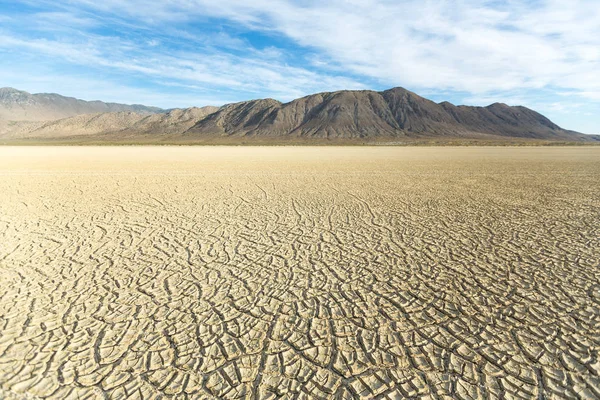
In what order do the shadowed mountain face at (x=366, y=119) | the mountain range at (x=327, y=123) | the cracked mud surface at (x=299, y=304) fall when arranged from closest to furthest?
the cracked mud surface at (x=299, y=304) → the mountain range at (x=327, y=123) → the shadowed mountain face at (x=366, y=119)

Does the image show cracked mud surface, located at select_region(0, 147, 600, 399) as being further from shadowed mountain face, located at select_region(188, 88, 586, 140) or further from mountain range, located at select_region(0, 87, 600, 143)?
shadowed mountain face, located at select_region(188, 88, 586, 140)

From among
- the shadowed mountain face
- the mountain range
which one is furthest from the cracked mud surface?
the shadowed mountain face

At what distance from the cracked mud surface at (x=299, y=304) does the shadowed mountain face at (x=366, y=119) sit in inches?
5360

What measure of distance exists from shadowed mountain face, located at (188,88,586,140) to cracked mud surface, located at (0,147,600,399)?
136136mm

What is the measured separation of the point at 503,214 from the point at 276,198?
20.5 ft

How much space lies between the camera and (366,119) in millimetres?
158500

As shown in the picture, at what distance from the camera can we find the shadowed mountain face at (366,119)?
14950cm

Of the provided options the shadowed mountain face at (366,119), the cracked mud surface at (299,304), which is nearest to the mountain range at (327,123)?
the shadowed mountain face at (366,119)

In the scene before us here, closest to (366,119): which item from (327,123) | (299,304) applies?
(327,123)

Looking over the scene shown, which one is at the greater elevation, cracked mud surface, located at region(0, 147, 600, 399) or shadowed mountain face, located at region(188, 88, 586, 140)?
shadowed mountain face, located at region(188, 88, 586, 140)

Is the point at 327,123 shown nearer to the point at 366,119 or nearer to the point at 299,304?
the point at 366,119

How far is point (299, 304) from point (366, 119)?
163 meters

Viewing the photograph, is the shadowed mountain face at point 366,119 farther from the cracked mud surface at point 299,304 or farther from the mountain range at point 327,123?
the cracked mud surface at point 299,304

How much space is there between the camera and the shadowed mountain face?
150m
